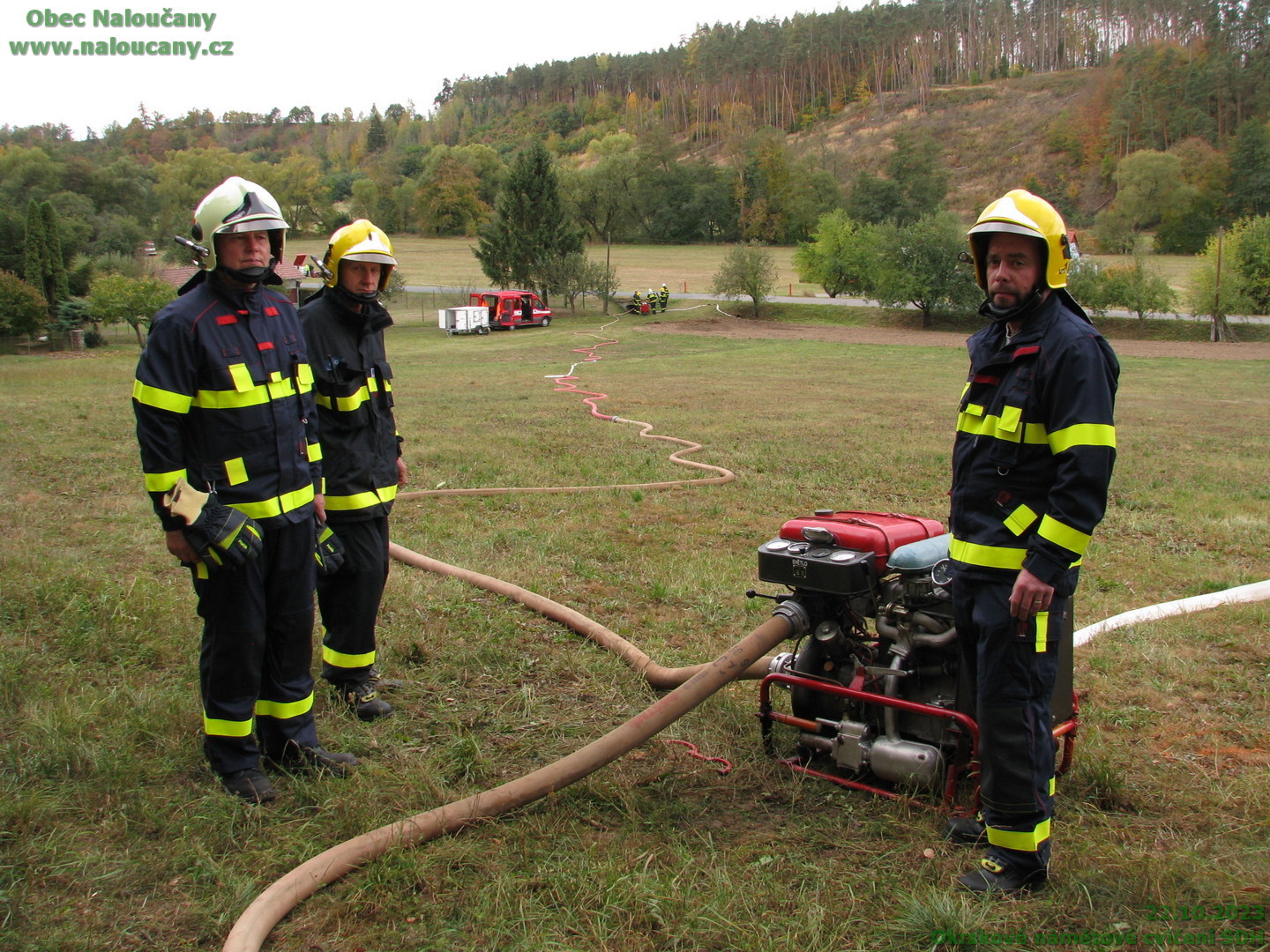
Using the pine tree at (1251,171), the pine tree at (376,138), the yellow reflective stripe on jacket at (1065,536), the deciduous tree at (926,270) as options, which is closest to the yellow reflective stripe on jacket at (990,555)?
the yellow reflective stripe on jacket at (1065,536)

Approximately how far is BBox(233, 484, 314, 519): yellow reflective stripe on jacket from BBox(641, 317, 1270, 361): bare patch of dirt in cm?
2786

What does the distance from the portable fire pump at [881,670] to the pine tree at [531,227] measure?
4418 centimetres

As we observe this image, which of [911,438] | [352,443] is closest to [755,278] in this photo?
[911,438]

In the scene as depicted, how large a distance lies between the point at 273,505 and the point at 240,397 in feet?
1.33

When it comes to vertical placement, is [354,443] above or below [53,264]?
below

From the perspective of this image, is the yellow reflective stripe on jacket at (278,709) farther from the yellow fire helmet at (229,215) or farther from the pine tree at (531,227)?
the pine tree at (531,227)

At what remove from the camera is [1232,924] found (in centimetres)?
250

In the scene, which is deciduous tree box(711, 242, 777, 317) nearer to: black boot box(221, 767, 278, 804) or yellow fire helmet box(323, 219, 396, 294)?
yellow fire helmet box(323, 219, 396, 294)

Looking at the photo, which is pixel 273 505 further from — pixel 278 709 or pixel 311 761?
pixel 311 761

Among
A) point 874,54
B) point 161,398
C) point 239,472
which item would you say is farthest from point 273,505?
point 874,54

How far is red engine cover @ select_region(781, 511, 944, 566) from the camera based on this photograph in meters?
3.43

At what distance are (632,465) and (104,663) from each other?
630 cm

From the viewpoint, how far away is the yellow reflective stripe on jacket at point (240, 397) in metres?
3.26

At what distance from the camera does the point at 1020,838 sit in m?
2.76
